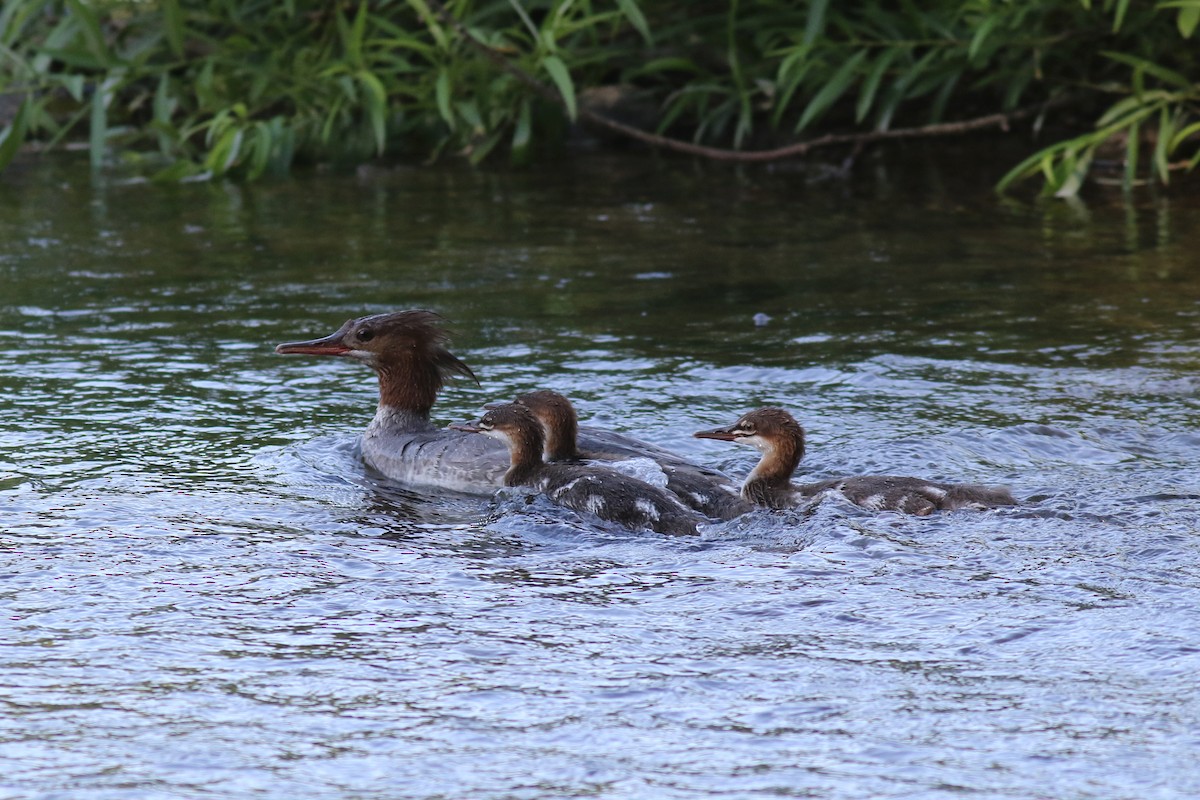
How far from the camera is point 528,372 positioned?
785cm

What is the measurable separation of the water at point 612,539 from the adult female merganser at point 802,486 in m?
0.08

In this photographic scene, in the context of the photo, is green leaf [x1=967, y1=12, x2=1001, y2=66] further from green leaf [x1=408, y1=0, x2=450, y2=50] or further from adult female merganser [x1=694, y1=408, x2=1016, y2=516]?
adult female merganser [x1=694, y1=408, x2=1016, y2=516]

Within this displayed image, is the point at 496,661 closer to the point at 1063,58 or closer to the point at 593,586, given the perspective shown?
the point at 593,586

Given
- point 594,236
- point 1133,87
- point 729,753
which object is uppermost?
point 1133,87

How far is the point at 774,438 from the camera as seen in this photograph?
6.12 metres

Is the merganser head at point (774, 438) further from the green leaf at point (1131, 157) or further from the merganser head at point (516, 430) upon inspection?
the green leaf at point (1131, 157)

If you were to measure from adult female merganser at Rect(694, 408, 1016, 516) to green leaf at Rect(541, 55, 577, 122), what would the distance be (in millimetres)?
5245

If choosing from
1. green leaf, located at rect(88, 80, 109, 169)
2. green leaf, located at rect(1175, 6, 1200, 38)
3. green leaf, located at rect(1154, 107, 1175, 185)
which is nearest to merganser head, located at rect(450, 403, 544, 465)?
green leaf, located at rect(1175, 6, 1200, 38)

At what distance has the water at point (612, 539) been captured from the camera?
158 inches

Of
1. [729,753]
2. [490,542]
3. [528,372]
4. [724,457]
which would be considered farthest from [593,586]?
[528,372]

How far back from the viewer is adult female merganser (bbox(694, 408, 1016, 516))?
5734mm

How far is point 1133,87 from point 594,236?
358cm

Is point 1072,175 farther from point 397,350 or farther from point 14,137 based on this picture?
point 14,137

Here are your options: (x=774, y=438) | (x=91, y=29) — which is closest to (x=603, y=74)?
(x=91, y=29)
